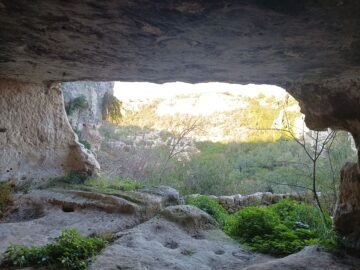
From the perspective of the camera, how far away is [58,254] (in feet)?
11.3

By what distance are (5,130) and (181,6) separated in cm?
444

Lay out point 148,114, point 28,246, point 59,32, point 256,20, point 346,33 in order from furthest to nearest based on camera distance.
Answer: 1. point 148,114
2. point 28,246
3. point 59,32
4. point 346,33
5. point 256,20

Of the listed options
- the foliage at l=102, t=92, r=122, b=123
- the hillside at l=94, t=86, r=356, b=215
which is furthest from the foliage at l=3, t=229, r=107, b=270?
the foliage at l=102, t=92, r=122, b=123

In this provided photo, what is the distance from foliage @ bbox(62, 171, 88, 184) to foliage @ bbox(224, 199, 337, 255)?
278 cm

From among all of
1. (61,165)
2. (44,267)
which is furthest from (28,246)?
(61,165)

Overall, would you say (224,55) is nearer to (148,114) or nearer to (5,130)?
(5,130)

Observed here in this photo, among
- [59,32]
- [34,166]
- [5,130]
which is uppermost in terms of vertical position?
[59,32]

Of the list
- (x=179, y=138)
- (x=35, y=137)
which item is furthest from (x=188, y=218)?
(x=179, y=138)

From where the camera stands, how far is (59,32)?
267 centimetres

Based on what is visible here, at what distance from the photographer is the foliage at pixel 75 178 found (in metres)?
6.23

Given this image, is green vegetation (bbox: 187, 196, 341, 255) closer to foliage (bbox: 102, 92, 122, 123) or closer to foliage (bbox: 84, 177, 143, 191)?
foliage (bbox: 84, 177, 143, 191)

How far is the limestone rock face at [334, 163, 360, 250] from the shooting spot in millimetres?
3719

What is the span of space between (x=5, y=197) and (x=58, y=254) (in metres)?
2.24

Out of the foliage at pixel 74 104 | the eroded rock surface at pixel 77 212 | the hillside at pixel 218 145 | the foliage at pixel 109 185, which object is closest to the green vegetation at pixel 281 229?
the hillside at pixel 218 145
